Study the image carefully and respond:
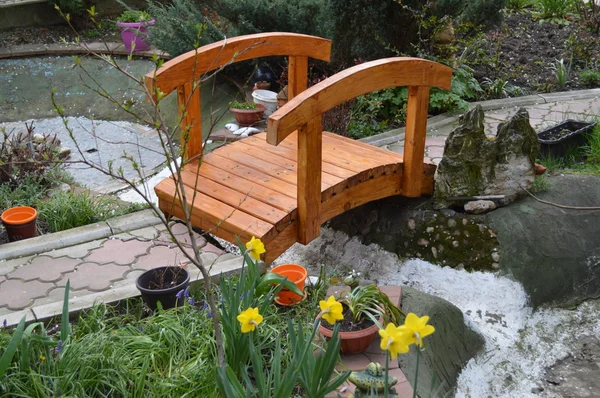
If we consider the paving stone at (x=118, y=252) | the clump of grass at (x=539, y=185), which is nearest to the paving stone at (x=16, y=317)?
the paving stone at (x=118, y=252)

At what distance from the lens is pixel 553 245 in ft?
15.8

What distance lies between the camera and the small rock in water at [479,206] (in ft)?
15.8

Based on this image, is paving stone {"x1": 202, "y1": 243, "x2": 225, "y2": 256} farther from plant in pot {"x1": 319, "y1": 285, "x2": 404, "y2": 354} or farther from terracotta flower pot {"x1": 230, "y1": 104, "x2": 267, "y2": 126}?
terracotta flower pot {"x1": 230, "y1": 104, "x2": 267, "y2": 126}

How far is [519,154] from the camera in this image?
4.73 meters

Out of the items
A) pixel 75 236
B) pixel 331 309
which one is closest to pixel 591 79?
pixel 75 236

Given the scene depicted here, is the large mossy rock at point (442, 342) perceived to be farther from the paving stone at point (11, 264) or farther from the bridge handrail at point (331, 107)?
the paving stone at point (11, 264)

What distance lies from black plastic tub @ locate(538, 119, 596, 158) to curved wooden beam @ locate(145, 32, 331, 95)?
201cm

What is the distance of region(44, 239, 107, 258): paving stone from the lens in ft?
14.1

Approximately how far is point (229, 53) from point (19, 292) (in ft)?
6.79

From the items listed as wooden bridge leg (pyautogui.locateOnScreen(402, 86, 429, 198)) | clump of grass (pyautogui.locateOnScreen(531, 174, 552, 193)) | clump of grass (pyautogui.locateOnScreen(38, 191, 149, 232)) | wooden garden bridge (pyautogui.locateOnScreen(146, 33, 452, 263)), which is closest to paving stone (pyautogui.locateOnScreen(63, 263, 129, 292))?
wooden garden bridge (pyautogui.locateOnScreen(146, 33, 452, 263))

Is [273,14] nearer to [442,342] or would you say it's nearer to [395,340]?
[442,342]

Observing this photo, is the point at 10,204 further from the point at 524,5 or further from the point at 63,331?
the point at 524,5

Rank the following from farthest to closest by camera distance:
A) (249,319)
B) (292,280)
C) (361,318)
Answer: (292,280) → (361,318) → (249,319)

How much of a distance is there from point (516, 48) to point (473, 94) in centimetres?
211
